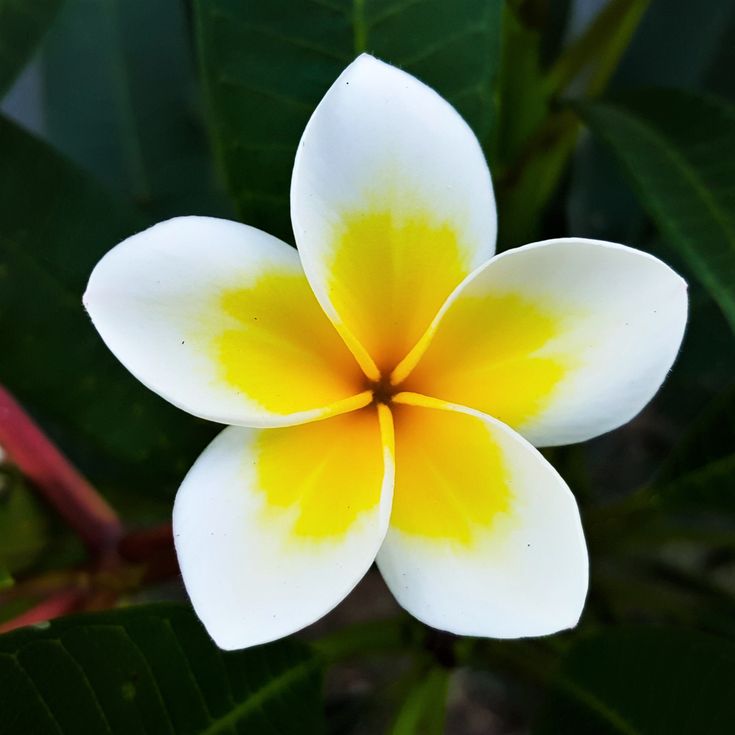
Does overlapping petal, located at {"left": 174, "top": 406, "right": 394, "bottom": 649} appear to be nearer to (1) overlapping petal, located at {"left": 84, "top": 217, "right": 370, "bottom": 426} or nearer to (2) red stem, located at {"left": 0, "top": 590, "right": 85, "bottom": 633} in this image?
(1) overlapping petal, located at {"left": 84, "top": 217, "right": 370, "bottom": 426}

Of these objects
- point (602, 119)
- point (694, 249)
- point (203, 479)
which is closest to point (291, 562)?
point (203, 479)

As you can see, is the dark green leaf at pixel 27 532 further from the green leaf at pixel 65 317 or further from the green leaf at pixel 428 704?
the green leaf at pixel 428 704

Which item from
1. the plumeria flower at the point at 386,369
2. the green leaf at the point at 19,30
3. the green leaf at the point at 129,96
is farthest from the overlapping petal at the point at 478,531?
the green leaf at the point at 129,96

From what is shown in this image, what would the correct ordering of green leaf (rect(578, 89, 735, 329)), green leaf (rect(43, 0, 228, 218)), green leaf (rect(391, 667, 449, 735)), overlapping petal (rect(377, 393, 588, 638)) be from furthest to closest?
green leaf (rect(43, 0, 228, 218)), green leaf (rect(391, 667, 449, 735)), green leaf (rect(578, 89, 735, 329)), overlapping petal (rect(377, 393, 588, 638))

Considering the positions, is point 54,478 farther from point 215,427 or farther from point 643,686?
point 643,686

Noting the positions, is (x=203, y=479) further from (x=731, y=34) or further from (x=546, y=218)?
(x=731, y=34)

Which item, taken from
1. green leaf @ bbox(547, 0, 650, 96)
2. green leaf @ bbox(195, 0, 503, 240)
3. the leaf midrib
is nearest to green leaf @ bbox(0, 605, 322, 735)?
the leaf midrib

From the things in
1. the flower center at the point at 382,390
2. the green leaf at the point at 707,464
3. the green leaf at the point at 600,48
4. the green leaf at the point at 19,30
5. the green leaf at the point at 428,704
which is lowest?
the green leaf at the point at 428,704
